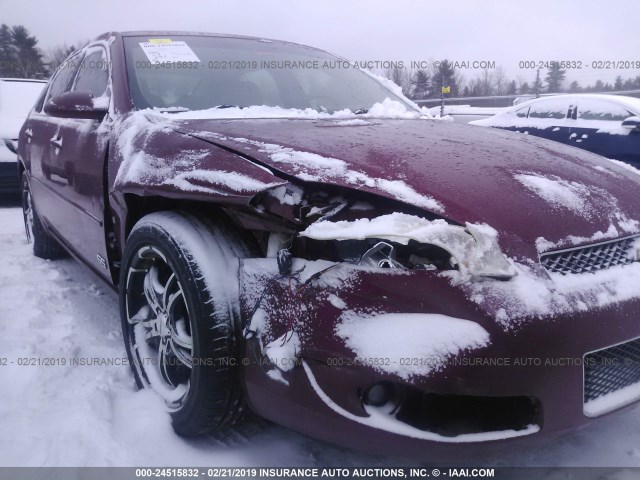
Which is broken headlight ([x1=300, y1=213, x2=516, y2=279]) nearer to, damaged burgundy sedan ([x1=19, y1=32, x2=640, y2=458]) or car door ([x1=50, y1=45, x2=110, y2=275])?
damaged burgundy sedan ([x1=19, y1=32, x2=640, y2=458])

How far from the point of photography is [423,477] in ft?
5.48

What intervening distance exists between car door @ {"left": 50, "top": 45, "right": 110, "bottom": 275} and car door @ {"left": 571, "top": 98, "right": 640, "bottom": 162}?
5539 mm

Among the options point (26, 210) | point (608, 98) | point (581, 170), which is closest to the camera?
point (581, 170)

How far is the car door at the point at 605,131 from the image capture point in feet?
19.5

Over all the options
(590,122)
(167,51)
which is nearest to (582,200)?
(167,51)

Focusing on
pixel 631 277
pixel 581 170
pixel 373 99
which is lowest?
pixel 631 277

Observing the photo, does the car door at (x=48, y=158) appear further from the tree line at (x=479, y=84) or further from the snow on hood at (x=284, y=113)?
the tree line at (x=479, y=84)

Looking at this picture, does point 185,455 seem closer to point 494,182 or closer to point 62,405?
point 62,405

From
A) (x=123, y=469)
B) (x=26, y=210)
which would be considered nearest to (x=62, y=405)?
(x=123, y=469)

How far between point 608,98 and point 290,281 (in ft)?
21.5

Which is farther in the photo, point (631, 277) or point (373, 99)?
point (373, 99)

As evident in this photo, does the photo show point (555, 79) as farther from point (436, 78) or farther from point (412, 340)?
point (412, 340)

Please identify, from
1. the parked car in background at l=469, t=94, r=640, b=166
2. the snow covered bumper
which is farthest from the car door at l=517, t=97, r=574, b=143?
the snow covered bumper

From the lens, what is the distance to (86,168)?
2502 mm
